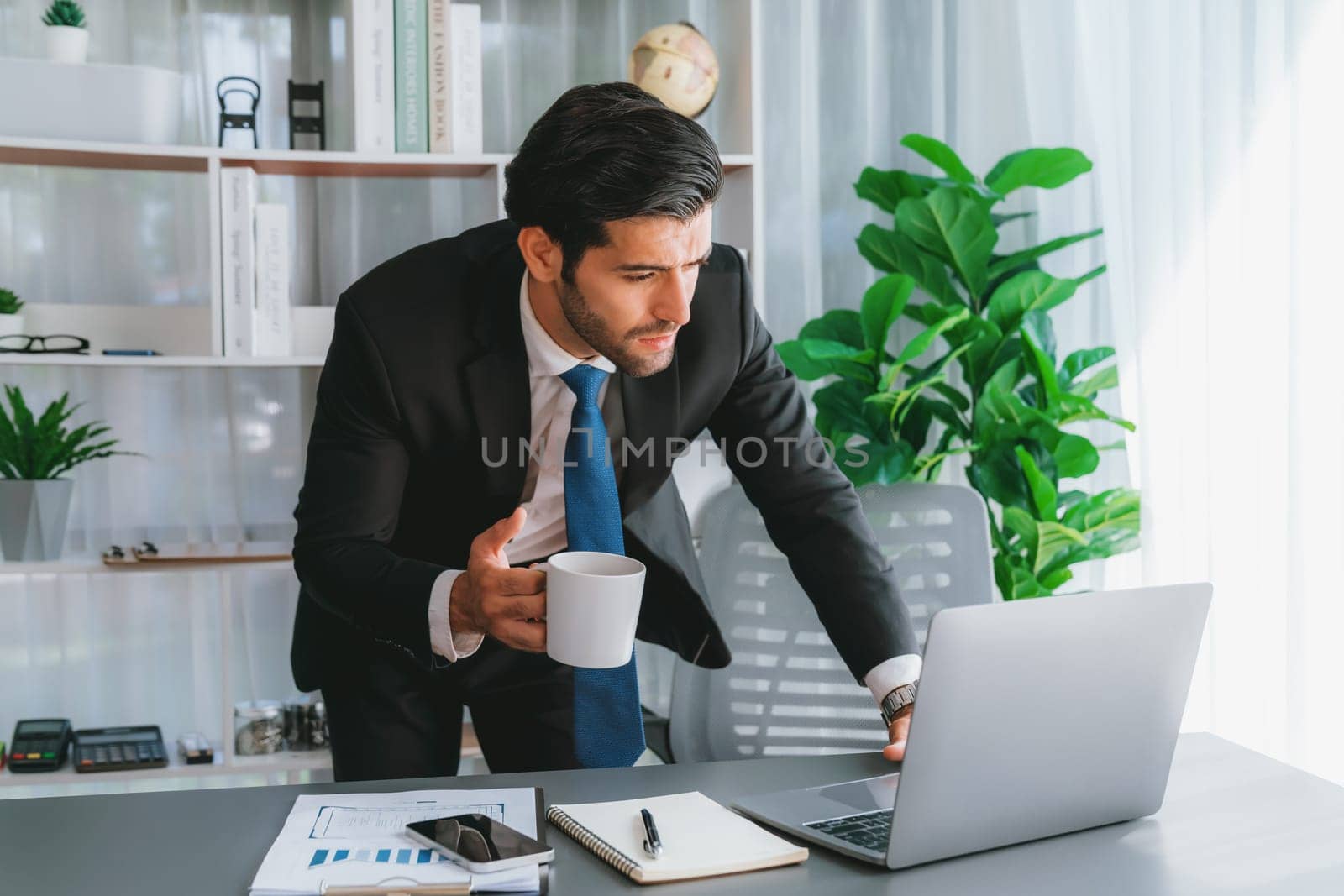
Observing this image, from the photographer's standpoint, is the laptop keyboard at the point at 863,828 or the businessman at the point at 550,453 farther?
the businessman at the point at 550,453

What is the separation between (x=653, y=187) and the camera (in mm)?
1330

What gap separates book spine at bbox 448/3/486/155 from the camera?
7.91 ft

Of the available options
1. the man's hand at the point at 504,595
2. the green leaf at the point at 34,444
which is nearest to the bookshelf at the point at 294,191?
the green leaf at the point at 34,444

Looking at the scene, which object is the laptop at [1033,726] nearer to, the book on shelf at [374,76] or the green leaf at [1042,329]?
the green leaf at [1042,329]

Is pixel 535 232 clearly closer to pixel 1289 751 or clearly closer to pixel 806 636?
pixel 806 636

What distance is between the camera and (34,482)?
2.33 meters

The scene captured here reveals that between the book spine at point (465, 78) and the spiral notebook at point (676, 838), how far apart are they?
170cm

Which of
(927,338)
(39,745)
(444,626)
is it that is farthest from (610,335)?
(39,745)

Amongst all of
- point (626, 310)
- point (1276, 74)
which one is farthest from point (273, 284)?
point (1276, 74)

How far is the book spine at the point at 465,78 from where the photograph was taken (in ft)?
7.91

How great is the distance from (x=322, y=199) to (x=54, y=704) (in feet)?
4.31

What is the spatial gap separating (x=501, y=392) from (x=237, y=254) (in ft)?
3.69

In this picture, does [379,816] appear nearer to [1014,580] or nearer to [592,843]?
[592,843]

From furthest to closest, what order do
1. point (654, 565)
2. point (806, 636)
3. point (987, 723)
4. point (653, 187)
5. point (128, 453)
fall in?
point (128, 453) < point (806, 636) < point (654, 565) < point (653, 187) < point (987, 723)
